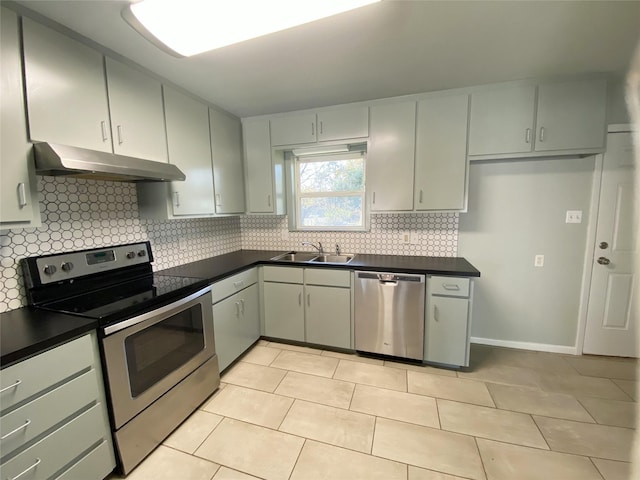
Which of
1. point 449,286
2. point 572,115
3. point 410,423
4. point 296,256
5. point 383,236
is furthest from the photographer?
point 296,256

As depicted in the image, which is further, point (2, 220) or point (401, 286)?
point (401, 286)

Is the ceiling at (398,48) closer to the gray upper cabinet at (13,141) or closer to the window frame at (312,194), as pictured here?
the gray upper cabinet at (13,141)

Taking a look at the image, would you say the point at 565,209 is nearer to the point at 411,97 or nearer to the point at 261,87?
the point at 411,97

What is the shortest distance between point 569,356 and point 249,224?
3.58 m

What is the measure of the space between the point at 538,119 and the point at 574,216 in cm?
97

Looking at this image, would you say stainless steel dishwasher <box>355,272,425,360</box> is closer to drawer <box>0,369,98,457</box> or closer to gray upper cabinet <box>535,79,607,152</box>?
gray upper cabinet <box>535,79,607,152</box>

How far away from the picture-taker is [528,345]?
2.57 m

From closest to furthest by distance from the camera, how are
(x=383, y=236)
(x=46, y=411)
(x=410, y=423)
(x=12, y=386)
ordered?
(x=12, y=386), (x=46, y=411), (x=410, y=423), (x=383, y=236)

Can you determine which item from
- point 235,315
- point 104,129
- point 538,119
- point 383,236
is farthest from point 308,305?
point 538,119

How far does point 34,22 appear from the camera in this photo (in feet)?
4.23

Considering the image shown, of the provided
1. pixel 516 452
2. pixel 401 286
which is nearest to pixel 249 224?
pixel 401 286

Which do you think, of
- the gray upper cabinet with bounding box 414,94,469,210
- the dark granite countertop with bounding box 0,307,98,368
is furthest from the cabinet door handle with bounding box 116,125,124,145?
→ the gray upper cabinet with bounding box 414,94,469,210

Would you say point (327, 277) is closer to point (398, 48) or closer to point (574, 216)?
point (398, 48)

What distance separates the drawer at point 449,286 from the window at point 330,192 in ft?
3.30
